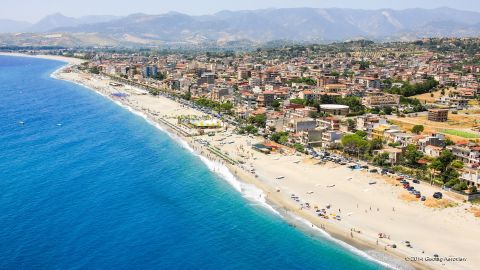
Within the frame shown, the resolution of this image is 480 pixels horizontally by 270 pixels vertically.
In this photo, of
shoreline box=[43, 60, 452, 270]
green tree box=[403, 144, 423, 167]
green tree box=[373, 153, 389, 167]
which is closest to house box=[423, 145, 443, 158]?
green tree box=[403, 144, 423, 167]

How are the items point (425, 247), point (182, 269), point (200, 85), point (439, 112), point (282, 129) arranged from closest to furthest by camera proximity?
point (182, 269), point (425, 247), point (282, 129), point (439, 112), point (200, 85)

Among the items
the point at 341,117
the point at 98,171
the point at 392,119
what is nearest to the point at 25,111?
the point at 98,171

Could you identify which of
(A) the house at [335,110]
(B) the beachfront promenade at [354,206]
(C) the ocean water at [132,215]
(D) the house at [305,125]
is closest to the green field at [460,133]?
(A) the house at [335,110]

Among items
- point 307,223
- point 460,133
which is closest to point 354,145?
point 460,133

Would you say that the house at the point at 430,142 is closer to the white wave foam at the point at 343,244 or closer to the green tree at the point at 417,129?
the green tree at the point at 417,129

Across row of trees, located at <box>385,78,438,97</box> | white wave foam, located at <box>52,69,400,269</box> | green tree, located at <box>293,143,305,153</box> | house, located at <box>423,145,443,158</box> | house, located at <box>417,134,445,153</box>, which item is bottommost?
white wave foam, located at <box>52,69,400,269</box>

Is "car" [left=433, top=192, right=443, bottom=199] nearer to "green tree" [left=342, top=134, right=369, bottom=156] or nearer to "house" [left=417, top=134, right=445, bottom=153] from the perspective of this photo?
"green tree" [left=342, top=134, right=369, bottom=156]

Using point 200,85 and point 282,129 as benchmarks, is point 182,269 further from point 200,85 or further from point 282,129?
point 200,85

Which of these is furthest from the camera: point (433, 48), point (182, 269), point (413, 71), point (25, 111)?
point (433, 48)
